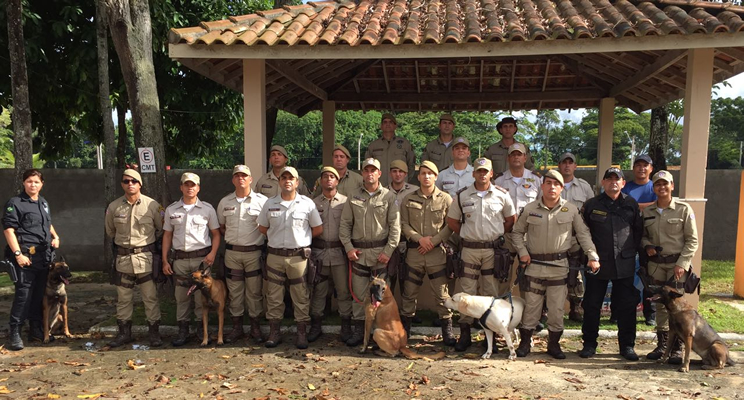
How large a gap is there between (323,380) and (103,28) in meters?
7.16

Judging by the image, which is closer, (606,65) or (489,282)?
(489,282)

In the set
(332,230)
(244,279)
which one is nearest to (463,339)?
(332,230)

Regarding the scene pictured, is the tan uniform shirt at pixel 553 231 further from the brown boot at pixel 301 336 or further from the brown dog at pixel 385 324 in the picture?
the brown boot at pixel 301 336

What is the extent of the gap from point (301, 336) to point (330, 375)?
93 cm

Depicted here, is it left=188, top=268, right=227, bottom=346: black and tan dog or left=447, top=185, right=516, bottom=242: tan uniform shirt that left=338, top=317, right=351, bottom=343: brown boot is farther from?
left=447, top=185, right=516, bottom=242: tan uniform shirt

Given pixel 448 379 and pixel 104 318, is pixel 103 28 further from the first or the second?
pixel 448 379

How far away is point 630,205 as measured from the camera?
530 centimetres

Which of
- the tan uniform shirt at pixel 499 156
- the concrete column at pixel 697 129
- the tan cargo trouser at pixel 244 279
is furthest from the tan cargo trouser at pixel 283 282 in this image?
the concrete column at pixel 697 129

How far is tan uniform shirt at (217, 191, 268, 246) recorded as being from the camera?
18.9 feet

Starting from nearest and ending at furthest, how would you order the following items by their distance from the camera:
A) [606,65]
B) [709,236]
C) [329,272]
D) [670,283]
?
[670,283], [329,272], [606,65], [709,236]

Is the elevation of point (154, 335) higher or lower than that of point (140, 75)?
lower

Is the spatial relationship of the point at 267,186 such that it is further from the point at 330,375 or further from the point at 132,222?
the point at 330,375

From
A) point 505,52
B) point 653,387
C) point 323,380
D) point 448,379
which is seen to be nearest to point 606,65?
point 505,52

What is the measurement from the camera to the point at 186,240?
570 cm
